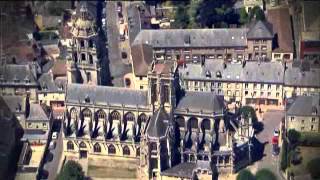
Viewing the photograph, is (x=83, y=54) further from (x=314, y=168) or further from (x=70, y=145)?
(x=314, y=168)

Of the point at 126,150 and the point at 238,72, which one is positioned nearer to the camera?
the point at 126,150

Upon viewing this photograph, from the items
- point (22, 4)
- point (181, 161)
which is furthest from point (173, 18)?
point (181, 161)

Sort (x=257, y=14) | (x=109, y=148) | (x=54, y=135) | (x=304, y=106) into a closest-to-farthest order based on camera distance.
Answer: (x=109, y=148) < (x=304, y=106) < (x=54, y=135) < (x=257, y=14)

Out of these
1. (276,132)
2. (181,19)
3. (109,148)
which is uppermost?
(181,19)

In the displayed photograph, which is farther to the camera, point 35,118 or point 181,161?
point 35,118

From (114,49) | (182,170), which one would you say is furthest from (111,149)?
(114,49)

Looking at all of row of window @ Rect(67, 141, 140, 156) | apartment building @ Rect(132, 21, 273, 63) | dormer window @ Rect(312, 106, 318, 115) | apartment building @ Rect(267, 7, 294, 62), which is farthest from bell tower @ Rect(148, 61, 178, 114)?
apartment building @ Rect(267, 7, 294, 62)

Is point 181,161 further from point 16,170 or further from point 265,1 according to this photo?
point 265,1
